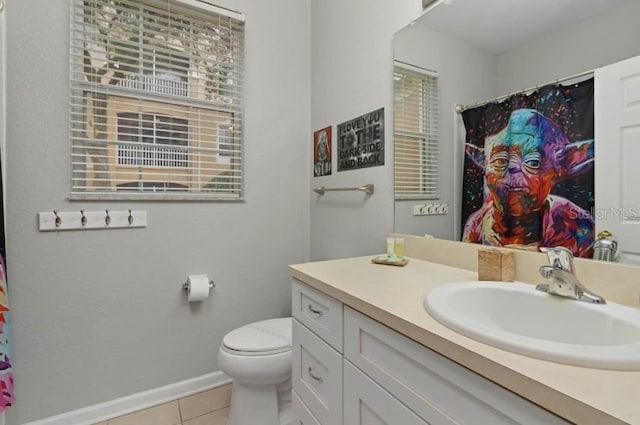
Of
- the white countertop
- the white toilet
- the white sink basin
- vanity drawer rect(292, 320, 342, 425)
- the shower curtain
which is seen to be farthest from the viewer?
the white toilet

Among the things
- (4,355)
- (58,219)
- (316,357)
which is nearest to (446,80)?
(316,357)

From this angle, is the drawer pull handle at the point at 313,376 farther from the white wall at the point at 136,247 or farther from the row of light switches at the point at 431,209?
the white wall at the point at 136,247

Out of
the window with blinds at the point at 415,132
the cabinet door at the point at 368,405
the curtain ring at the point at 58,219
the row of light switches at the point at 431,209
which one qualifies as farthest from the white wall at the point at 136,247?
the cabinet door at the point at 368,405

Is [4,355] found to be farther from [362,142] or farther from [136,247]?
[362,142]

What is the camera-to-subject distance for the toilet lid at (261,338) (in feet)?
4.78

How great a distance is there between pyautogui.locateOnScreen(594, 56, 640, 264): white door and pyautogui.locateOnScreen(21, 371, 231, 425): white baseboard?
2073mm

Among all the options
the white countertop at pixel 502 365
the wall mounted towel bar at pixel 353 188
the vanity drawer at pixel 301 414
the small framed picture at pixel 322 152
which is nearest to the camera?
the white countertop at pixel 502 365

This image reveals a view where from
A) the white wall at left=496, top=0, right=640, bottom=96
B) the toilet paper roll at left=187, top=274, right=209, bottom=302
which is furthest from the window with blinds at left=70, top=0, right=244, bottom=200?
the white wall at left=496, top=0, right=640, bottom=96

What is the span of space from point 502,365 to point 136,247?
182 centimetres

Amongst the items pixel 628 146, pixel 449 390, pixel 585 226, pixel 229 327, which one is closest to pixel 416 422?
pixel 449 390

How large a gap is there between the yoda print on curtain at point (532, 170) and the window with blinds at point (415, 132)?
6.7 inches

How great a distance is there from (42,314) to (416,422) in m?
1.82

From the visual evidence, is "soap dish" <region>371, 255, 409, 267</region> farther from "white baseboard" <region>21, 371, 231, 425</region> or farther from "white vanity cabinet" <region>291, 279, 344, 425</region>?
"white baseboard" <region>21, 371, 231, 425</region>

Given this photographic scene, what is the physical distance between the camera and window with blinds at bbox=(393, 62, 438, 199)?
136 centimetres
